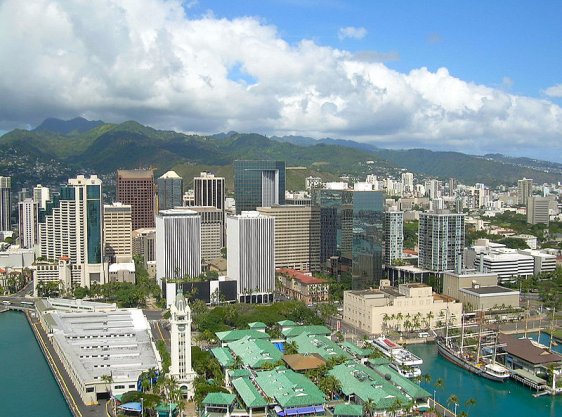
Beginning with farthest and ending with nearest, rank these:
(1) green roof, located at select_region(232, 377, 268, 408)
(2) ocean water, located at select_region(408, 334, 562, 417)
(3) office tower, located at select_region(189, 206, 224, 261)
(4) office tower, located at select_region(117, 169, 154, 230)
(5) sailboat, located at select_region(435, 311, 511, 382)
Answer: (4) office tower, located at select_region(117, 169, 154, 230) < (3) office tower, located at select_region(189, 206, 224, 261) < (5) sailboat, located at select_region(435, 311, 511, 382) < (2) ocean water, located at select_region(408, 334, 562, 417) < (1) green roof, located at select_region(232, 377, 268, 408)

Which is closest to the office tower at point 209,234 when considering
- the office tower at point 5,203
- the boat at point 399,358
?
the office tower at point 5,203

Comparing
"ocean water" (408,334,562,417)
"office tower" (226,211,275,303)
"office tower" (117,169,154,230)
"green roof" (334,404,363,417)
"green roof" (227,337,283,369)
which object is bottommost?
"ocean water" (408,334,562,417)

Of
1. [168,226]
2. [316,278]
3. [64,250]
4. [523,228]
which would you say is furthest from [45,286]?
[523,228]

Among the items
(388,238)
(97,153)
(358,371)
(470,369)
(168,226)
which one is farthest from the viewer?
(97,153)

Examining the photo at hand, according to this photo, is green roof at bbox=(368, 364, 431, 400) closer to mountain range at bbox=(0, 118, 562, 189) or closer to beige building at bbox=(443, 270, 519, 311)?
beige building at bbox=(443, 270, 519, 311)

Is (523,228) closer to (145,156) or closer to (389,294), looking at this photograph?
(389,294)

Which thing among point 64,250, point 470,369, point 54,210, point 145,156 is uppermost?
point 145,156

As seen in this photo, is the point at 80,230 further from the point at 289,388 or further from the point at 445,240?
the point at 289,388

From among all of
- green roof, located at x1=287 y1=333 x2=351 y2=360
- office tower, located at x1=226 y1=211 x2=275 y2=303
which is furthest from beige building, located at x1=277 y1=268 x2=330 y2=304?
green roof, located at x1=287 y1=333 x2=351 y2=360
